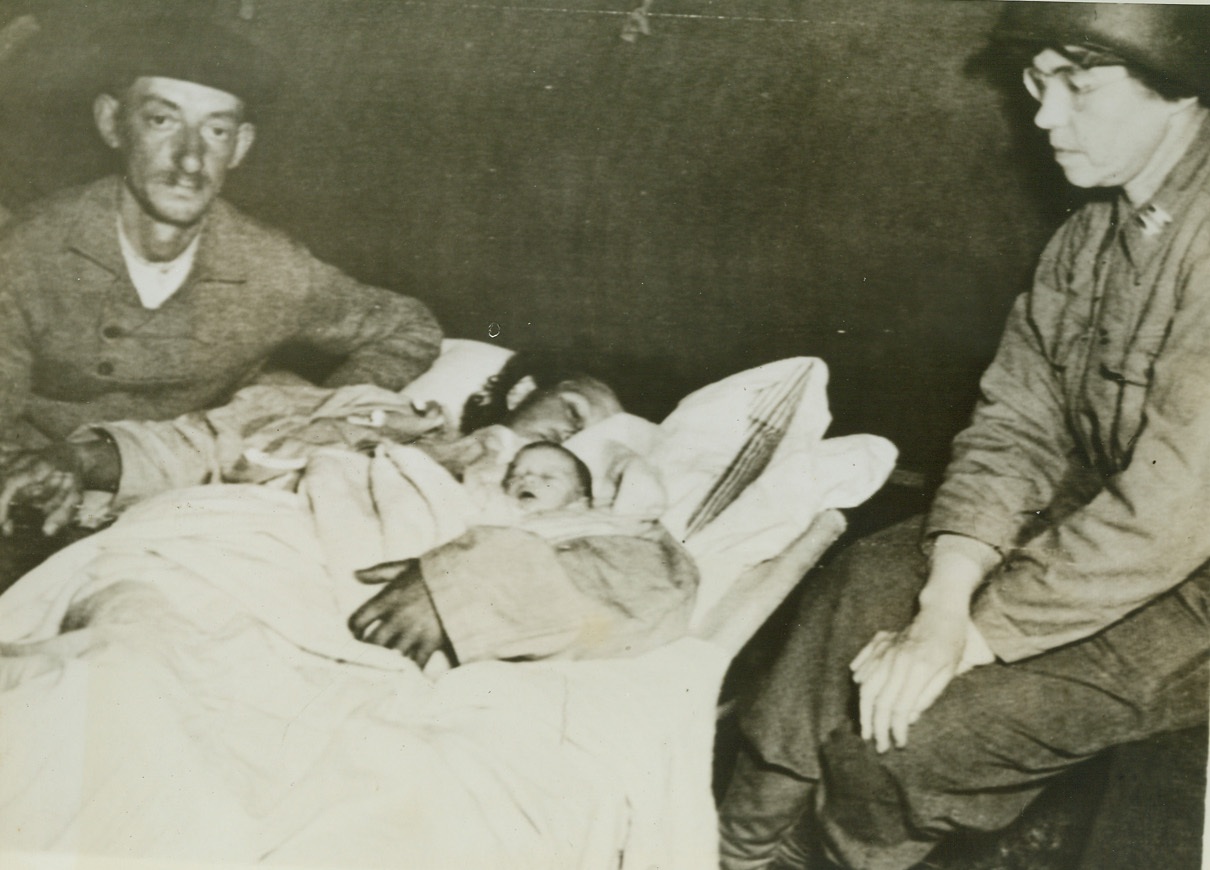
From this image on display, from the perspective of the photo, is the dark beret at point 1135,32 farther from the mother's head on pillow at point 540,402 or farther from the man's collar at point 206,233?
the man's collar at point 206,233

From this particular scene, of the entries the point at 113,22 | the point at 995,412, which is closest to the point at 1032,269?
the point at 995,412

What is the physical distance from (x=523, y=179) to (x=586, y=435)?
80cm

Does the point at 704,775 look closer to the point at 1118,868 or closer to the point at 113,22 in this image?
the point at 1118,868

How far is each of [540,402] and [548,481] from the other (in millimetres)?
245

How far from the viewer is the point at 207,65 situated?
402 cm

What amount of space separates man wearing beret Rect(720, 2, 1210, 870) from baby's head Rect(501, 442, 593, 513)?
72 cm

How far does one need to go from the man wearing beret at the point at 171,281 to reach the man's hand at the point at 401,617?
593mm

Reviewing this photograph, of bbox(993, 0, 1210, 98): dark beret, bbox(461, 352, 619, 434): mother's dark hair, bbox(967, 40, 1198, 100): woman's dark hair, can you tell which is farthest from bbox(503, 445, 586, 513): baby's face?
bbox(993, 0, 1210, 98): dark beret

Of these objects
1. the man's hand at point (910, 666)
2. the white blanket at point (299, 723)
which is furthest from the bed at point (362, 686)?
the man's hand at point (910, 666)

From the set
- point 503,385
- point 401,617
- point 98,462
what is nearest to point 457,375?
point 503,385

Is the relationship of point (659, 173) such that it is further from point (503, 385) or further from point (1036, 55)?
point (1036, 55)

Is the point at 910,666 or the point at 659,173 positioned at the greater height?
the point at 659,173

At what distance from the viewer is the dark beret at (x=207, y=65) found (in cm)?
401

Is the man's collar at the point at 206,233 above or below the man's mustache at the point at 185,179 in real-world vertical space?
below
